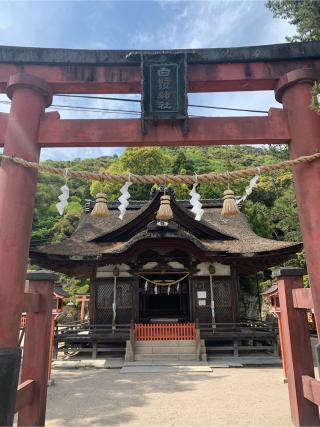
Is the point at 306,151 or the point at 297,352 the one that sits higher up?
the point at 306,151

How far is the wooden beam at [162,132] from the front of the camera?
4.00m

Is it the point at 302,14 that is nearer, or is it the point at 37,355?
the point at 37,355

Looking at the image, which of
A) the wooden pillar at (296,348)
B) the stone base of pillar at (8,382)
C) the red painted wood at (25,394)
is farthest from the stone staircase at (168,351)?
the stone base of pillar at (8,382)

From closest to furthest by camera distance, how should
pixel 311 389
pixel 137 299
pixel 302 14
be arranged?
pixel 311 389 → pixel 302 14 → pixel 137 299

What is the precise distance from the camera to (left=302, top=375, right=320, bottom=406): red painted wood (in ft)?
11.3

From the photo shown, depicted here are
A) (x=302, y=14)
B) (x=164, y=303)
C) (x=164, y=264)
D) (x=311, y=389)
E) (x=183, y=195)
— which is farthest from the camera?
(x=183, y=195)

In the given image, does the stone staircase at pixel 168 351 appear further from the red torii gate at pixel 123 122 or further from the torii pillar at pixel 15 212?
the torii pillar at pixel 15 212

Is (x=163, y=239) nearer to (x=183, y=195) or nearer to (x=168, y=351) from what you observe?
(x=168, y=351)

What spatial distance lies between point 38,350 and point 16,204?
72.6 inches

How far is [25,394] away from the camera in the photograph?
361 centimetres

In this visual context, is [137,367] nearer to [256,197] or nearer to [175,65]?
[175,65]

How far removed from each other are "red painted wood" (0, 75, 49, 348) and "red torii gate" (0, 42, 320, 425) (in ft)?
0.04

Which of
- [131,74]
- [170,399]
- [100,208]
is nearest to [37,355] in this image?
Result: [100,208]

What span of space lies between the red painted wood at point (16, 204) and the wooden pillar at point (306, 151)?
10.5ft
